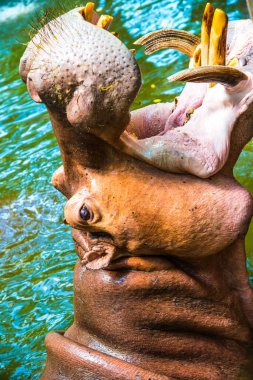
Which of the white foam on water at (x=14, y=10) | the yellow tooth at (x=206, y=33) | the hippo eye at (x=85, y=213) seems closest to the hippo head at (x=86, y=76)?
the hippo eye at (x=85, y=213)

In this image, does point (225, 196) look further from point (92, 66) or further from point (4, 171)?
point (4, 171)

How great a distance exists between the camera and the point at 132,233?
2359 millimetres

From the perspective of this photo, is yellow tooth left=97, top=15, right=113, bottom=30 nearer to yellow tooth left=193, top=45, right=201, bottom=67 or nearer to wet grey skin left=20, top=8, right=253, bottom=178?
wet grey skin left=20, top=8, right=253, bottom=178

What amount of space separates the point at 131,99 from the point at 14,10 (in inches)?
293

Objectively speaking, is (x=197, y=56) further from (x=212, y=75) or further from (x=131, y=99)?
(x=131, y=99)

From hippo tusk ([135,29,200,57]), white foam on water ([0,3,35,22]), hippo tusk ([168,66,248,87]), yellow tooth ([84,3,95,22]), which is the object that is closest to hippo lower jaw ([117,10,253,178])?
hippo tusk ([168,66,248,87])

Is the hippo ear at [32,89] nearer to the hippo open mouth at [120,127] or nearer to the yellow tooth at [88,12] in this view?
the hippo open mouth at [120,127]

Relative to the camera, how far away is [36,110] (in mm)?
5730

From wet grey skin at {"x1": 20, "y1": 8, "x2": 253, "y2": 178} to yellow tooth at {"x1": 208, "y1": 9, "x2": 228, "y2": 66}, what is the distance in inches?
3.2

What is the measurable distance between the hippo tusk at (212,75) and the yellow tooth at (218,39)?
112mm

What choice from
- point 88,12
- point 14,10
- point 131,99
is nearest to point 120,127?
point 131,99

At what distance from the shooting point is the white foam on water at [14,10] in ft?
29.5

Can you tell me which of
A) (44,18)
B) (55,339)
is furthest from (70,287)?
(44,18)

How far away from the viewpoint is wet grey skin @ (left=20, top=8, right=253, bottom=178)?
214 centimetres
